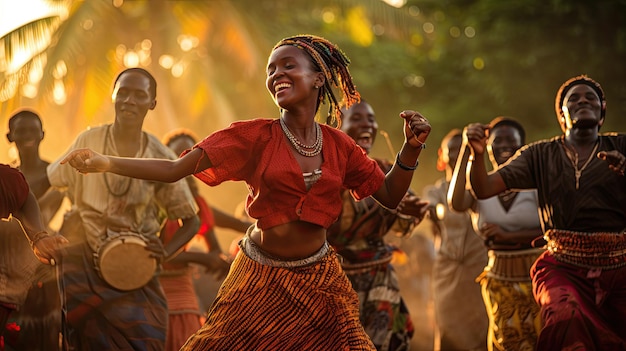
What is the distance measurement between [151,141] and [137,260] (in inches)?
33.3

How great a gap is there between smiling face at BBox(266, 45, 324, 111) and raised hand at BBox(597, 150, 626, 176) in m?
2.03

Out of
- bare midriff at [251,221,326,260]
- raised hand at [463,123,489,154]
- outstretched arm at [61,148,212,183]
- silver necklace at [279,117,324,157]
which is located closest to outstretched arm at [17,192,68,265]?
outstretched arm at [61,148,212,183]

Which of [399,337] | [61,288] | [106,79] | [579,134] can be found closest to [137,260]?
[61,288]

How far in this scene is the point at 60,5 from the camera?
22.6 metres

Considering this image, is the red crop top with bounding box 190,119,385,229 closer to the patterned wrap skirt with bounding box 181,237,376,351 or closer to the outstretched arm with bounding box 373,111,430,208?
the patterned wrap skirt with bounding box 181,237,376,351

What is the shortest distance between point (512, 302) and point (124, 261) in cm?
325

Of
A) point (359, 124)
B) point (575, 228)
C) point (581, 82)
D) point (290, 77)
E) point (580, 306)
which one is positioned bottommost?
point (580, 306)

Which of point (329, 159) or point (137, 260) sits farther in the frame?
point (137, 260)

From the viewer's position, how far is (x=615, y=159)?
622cm

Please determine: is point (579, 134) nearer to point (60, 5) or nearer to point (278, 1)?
point (60, 5)

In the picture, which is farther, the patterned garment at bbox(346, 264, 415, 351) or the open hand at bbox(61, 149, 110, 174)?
the patterned garment at bbox(346, 264, 415, 351)

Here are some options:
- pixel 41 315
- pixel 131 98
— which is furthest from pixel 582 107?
pixel 41 315

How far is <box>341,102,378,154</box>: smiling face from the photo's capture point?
26.3 ft

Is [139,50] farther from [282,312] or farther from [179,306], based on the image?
[282,312]
